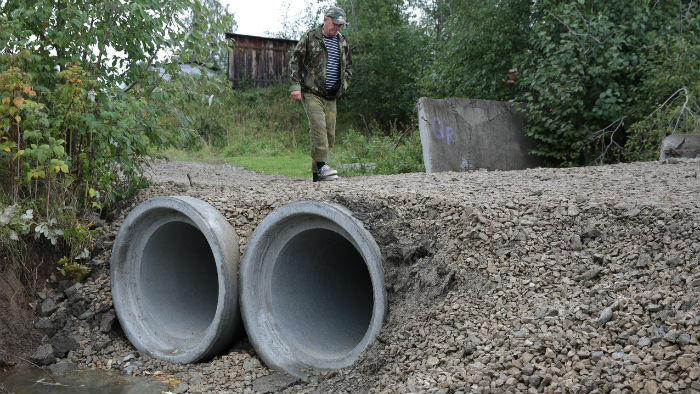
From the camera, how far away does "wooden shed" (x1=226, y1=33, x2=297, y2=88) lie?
65.2 feet

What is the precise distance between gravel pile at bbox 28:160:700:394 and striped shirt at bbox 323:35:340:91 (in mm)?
1331

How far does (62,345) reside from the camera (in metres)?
4.91

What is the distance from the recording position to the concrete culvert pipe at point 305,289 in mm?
4336

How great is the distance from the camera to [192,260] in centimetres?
593

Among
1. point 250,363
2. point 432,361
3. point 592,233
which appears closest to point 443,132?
point 250,363

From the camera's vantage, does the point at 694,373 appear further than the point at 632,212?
No

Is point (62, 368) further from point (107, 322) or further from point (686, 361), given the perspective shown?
point (686, 361)

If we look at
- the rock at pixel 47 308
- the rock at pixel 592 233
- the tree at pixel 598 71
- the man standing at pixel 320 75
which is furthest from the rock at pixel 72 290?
the tree at pixel 598 71

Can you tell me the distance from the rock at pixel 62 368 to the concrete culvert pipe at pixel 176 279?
480 millimetres

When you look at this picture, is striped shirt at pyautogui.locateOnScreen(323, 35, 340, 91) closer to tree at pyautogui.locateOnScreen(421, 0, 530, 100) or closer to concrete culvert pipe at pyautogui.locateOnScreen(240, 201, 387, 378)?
concrete culvert pipe at pyautogui.locateOnScreen(240, 201, 387, 378)

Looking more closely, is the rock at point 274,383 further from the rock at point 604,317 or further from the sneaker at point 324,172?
the sneaker at point 324,172

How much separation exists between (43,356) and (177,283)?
129cm

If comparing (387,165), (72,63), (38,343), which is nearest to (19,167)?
(72,63)

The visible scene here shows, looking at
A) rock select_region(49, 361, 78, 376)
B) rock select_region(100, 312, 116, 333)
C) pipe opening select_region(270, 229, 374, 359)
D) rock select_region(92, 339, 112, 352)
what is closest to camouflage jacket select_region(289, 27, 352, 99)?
pipe opening select_region(270, 229, 374, 359)
